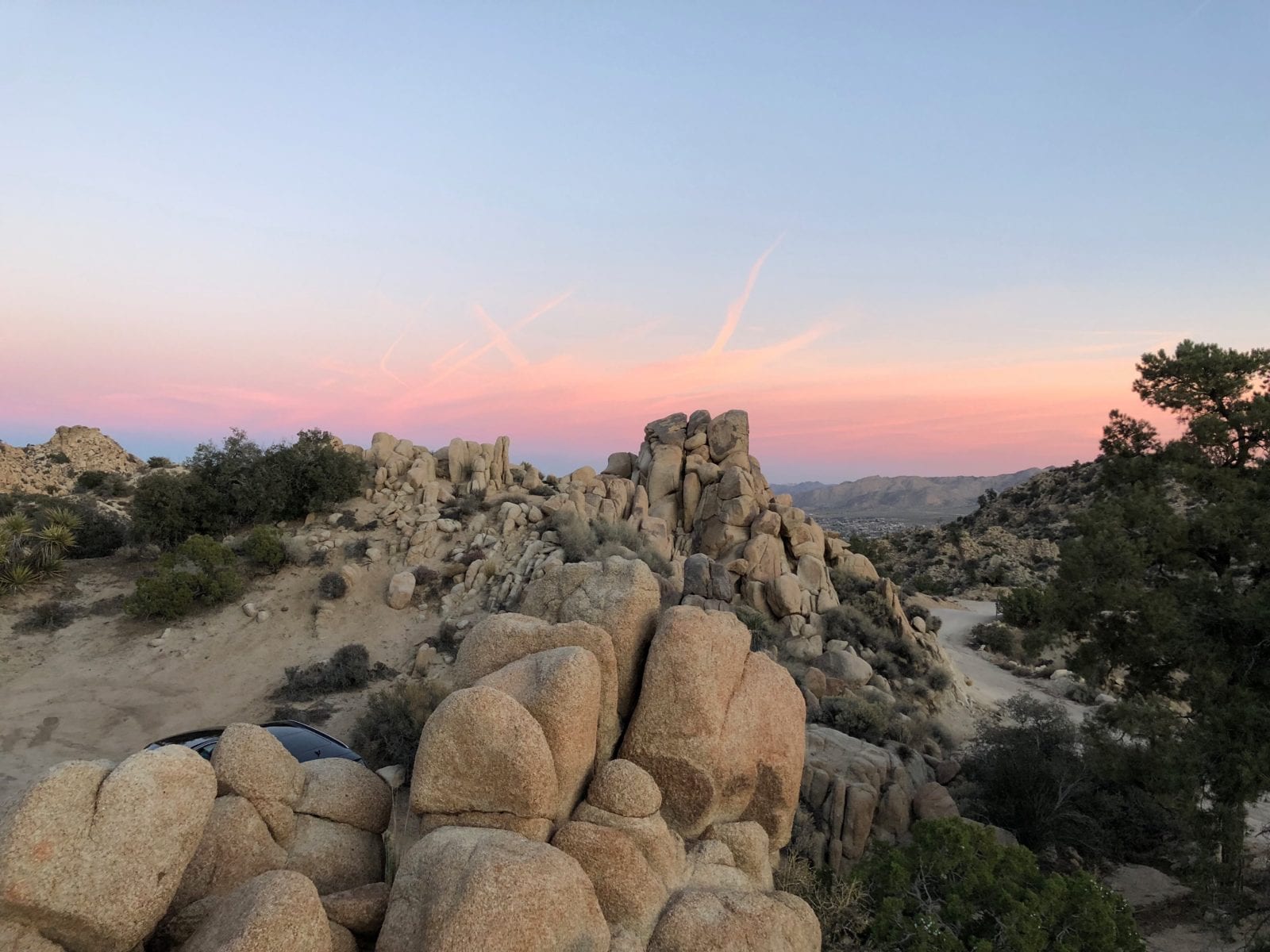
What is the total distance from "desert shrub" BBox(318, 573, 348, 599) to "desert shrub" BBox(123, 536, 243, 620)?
2590 millimetres

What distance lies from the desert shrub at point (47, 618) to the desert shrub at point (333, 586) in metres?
7.28

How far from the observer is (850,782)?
1205 cm

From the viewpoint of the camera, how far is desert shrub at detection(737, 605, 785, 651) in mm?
20719

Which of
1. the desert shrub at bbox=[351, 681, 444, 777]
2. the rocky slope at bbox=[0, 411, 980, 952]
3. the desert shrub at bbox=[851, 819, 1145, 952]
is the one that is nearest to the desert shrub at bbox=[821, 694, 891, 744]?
the rocky slope at bbox=[0, 411, 980, 952]

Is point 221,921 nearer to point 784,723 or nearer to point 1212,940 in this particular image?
point 784,723

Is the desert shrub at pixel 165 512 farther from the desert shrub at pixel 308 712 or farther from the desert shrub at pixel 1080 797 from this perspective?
the desert shrub at pixel 1080 797

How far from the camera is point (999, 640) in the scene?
3250 centimetres

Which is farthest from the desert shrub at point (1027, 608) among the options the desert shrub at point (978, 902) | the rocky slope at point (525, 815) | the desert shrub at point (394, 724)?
the desert shrub at point (394, 724)

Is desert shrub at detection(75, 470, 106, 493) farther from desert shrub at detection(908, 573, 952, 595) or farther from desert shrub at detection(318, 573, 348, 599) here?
desert shrub at detection(908, 573, 952, 595)

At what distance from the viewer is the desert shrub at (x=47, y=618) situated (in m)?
20.1

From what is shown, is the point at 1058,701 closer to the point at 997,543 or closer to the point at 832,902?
the point at 832,902

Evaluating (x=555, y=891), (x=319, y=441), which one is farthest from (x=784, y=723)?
(x=319, y=441)

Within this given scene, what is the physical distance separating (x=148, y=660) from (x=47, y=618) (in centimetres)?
420

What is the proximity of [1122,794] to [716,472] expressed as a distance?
56.1ft
